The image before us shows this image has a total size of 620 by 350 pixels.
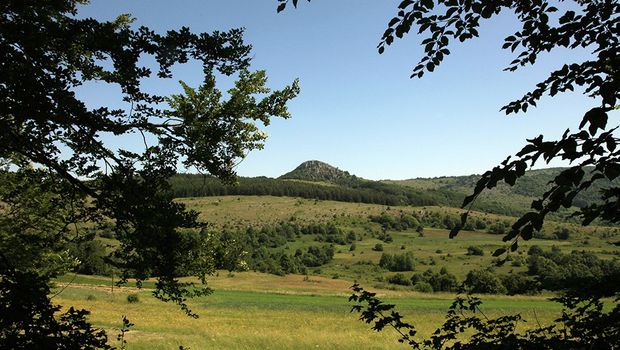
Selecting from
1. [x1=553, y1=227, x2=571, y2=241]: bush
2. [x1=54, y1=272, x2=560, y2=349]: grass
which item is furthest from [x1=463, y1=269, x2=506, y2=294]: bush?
[x1=553, y1=227, x2=571, y2=241]: bush

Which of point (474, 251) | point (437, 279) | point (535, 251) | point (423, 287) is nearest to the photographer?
point (423, 287)

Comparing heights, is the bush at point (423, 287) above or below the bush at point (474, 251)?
below

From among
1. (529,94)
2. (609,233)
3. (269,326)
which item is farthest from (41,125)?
(609,233)

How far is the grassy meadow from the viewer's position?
2256 cm

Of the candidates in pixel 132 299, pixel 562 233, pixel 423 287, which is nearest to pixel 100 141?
pixel 132 299

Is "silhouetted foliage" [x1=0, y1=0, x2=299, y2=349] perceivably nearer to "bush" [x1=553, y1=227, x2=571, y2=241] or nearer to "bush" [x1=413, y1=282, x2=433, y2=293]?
"bush" [x1=413, y1=282, x2=433, y2=293]

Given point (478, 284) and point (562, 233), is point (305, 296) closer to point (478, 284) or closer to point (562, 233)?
point (478, 284)

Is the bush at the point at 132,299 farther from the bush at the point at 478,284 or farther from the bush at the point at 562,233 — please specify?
the bush at the point at 562,233

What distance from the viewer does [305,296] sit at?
5888 centimetres

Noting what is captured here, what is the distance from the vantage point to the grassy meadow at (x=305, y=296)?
22561mm

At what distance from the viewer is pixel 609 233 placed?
138125 mm

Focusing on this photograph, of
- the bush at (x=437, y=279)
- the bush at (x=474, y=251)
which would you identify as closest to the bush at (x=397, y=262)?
the bush at (x=437, y=279)

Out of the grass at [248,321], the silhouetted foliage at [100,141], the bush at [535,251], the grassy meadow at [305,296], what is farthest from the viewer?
the bush at [535,251]

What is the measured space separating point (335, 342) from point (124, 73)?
18.6 meters
